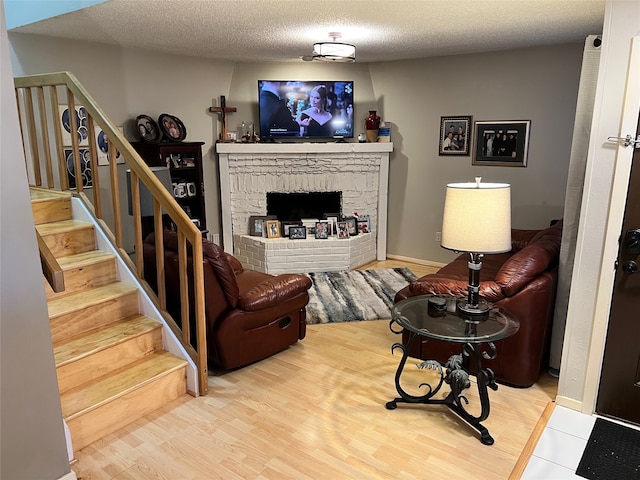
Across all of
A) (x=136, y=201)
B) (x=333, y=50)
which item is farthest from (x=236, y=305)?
(x=333, y=50)

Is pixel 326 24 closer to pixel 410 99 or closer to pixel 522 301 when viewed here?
pixel 410 99

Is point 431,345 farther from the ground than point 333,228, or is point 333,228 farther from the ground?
point 333,228

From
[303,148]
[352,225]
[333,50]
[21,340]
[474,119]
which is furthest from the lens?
[352,225]

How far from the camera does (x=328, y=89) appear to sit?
5.62m

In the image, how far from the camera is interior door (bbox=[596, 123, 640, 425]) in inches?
96.4

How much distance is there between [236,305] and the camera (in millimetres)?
3088

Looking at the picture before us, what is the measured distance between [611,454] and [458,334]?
3.30 ft

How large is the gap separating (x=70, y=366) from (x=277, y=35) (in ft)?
10.1

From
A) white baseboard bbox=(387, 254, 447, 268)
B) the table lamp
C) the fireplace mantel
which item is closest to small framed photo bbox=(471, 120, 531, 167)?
the fireplace mantel

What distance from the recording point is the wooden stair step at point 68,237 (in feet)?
10.4

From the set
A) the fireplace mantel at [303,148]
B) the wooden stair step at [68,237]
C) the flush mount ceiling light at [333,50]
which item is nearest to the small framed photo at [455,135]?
the fireplace mantel at [303,148]

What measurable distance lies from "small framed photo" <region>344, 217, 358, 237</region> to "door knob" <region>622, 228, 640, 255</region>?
11.6 feet

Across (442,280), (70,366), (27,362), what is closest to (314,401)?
(442,280)

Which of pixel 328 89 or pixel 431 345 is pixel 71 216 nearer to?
pixel 431 345
